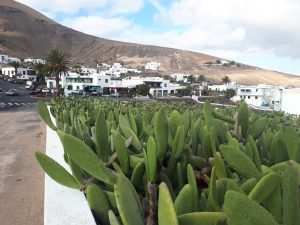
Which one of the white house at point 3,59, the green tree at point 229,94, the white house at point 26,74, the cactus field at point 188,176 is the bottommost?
the green tree at point 229,94

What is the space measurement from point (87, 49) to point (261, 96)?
419 ft

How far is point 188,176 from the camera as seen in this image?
146 centimetres

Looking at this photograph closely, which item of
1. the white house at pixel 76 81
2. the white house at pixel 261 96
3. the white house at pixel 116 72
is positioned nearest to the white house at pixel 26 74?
the white house at pixel 116 72

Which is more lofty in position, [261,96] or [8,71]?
[8,71]

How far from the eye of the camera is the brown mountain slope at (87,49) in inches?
6373

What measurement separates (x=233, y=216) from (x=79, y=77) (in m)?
76.1

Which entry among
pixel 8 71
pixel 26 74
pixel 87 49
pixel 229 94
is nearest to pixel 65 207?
pixel 229 94

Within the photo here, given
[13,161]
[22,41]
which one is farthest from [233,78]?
[13,161]

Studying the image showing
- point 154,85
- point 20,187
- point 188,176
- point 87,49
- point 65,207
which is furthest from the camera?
point 87,49

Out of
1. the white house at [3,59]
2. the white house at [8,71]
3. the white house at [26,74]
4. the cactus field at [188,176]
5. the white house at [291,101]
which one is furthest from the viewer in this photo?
the white house at [3,59]

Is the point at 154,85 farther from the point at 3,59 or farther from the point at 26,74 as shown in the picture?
the point at 3,59

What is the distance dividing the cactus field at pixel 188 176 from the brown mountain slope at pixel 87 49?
15198 centimetres

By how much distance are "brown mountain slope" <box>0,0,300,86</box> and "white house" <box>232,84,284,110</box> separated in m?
75.9

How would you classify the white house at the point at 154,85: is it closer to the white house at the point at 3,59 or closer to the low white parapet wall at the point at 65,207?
the white house at the point at 3,59
